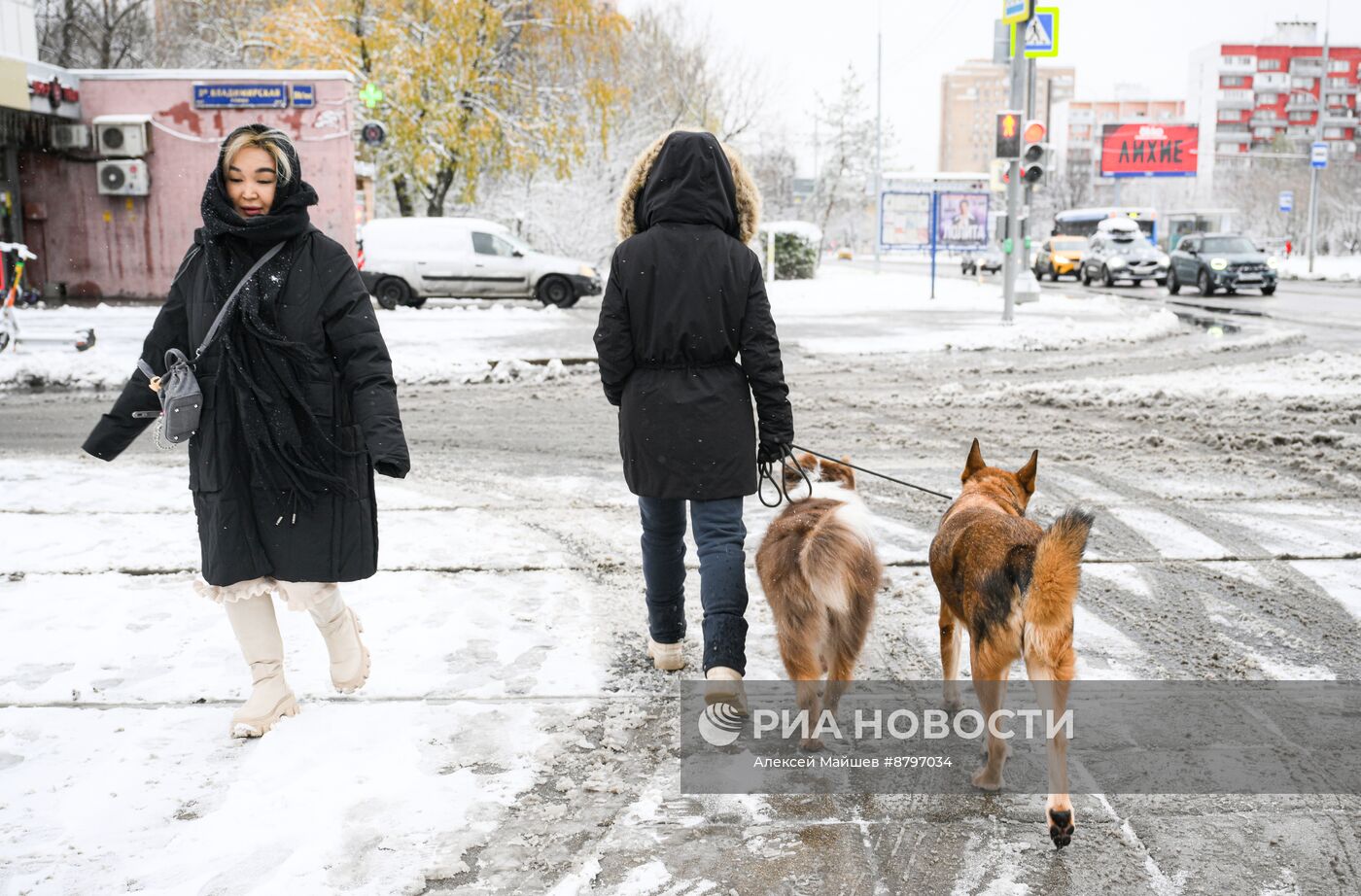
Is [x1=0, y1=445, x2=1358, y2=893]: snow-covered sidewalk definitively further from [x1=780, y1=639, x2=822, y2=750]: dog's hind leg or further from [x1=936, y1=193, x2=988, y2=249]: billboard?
[x1=936, y1=193, x2=988, y2=249]: billboard

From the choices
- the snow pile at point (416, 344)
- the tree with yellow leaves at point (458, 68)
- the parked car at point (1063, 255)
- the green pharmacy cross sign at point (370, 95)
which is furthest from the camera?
the parked car at point (1063, 255)

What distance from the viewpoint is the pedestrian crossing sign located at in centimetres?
1883

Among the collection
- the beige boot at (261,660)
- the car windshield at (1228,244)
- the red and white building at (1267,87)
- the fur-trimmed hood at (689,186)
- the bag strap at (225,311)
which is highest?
the red and white building at (1267,87)

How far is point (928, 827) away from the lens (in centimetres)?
312

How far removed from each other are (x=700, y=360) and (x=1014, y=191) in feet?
56.9

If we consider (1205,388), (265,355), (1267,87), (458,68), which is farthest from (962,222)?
(1267,87)

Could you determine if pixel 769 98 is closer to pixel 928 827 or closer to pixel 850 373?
pixel 850 373

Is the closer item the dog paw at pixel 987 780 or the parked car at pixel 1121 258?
the dog paw at pixel 987 780

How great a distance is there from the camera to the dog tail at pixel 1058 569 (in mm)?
2775

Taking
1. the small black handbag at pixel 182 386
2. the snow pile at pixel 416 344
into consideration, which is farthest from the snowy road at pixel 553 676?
the snow pile at pixel 416 344

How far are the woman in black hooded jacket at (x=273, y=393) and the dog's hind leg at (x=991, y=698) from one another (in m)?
1.75

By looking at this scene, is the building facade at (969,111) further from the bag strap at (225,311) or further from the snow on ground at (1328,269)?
the bag strap at (225,311)

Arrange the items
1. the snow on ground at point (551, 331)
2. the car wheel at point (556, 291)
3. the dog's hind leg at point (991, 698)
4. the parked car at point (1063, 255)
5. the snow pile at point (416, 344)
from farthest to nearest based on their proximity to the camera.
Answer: the parked car at point (1063, 255) < the car wheel at point (556, 291) < the snow on ground at point (551, 331) < the snow pile at point (416, 344) < the dog's hind leg at point (991, 698)

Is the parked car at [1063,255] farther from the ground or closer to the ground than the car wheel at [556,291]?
farther from the ground
